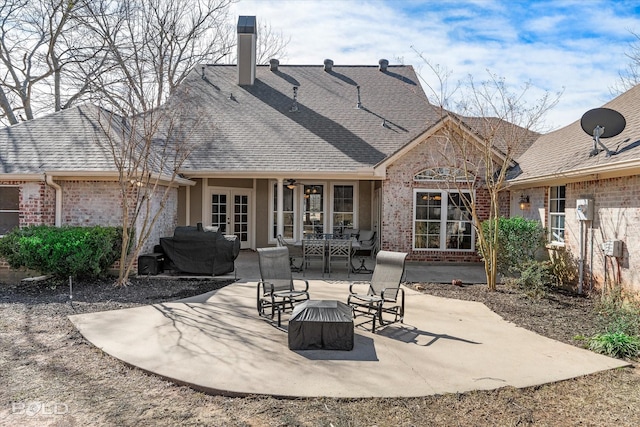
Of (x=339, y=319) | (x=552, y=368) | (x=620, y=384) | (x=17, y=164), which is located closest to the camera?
(x=620, y=384)

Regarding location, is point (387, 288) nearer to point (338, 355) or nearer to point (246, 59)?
point (338, 355)

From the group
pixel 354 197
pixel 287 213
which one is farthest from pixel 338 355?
pixel 354 197

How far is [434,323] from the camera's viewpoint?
20.7 feet

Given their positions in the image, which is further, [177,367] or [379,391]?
[177,367]

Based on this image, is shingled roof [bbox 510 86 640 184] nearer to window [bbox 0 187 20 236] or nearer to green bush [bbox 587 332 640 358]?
green bush [bbox 587 332 640 358]

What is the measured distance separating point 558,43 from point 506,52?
1.94m

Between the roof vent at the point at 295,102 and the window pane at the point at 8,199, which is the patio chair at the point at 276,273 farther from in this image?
the roof vent at the point at 295,102

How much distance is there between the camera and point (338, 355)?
486cm

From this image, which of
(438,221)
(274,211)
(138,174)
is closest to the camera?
(138,174)

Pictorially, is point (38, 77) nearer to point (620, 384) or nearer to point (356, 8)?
point (356, 8)

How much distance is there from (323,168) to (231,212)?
4.36m

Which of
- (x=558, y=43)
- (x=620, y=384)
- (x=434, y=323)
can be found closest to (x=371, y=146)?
(x=558, y=43)

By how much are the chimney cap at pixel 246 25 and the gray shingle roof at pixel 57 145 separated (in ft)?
23.1

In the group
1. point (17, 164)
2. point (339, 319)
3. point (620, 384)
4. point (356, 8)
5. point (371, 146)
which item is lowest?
point (620, 384)
